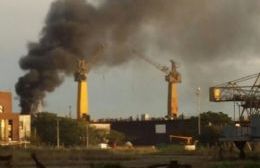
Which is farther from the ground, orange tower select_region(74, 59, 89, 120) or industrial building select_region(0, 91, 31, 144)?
orange tower select_region(74, 59, 89, 120)

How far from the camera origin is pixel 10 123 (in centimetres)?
12362

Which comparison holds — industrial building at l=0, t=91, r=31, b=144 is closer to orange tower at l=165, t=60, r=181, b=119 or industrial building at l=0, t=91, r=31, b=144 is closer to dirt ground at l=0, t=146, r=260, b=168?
orange tower at l=165, t=60, r=181, b=119

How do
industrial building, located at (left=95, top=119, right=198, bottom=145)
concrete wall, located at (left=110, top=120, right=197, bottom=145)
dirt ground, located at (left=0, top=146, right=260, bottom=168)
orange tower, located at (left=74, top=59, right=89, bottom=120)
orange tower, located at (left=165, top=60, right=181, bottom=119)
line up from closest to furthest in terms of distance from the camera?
dirt ground, located at (left=0, top=146, right=260, bottom=168)
industrial building, located at (left=95, top=119, right=198, bottom=145)
concrete wall, located at (left=110, top=120, right=197, bottom=145)
orange tower, located at (left=74, top=59, right=89, bottom=120)
orange tower, located at (left=165, top=60, right=181, bottom=119)

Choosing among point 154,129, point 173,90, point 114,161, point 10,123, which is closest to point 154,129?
point 154,129

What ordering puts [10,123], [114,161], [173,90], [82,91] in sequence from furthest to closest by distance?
[173,90] → [82,91] → [10,123] → [114,161]

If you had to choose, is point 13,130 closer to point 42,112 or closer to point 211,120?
point 42,112

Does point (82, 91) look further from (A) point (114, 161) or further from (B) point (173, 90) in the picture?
(A) point (114, 161)

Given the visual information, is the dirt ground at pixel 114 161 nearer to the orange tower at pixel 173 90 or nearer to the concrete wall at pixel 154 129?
the concrete wall at pixel 154 129

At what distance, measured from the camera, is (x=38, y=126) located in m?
137

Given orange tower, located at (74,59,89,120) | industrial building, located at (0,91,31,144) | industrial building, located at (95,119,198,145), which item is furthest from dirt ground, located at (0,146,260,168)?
orange tower, located at (74,59,89,120)

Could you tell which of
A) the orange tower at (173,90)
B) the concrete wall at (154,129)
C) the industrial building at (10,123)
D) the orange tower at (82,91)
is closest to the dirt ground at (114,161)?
the industrial building at (10,123)

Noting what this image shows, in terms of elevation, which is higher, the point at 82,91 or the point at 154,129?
the point at 82,91

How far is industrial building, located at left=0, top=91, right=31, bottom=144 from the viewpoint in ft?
396

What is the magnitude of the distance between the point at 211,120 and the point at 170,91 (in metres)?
34.3
